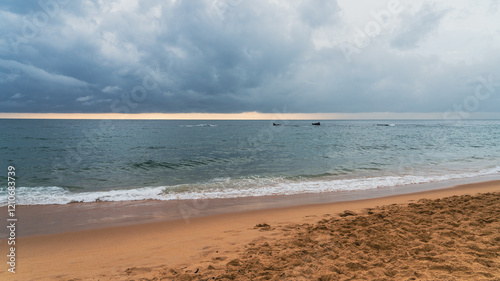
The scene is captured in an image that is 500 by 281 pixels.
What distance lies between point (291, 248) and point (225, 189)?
8601mm

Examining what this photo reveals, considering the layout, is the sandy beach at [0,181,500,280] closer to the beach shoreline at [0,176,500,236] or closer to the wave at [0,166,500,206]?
the beach shoreline at [0,176,500,236]

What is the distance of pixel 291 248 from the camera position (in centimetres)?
581

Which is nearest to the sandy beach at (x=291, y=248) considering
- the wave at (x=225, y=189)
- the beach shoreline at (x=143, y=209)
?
the beach shoreline at (x=143, y=209)

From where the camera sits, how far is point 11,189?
1374cm

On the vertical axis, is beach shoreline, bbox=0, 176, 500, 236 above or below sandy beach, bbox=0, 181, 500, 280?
below

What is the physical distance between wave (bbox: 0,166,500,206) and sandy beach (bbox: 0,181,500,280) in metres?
4.20

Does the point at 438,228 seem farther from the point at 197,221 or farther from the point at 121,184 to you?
the point at 121,184

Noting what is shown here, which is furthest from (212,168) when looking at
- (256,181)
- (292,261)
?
(292,261)

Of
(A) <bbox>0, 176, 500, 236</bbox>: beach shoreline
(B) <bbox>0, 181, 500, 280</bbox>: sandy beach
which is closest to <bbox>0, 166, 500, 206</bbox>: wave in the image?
(A) <bbox>0, 176, 500, 236</bbox>: beach shoreline

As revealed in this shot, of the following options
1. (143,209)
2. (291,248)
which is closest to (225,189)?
(143,209)

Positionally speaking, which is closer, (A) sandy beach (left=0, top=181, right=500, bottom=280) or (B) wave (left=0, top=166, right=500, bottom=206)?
(A) sandy beach (left=0, top=181, right=500, bottom=280)

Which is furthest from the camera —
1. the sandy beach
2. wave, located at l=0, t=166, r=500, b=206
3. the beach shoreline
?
wave, located at l=0, t=166, r=500, b=206

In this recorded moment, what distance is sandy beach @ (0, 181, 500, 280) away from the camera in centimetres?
466

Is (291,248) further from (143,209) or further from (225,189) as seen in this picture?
(225,189)
